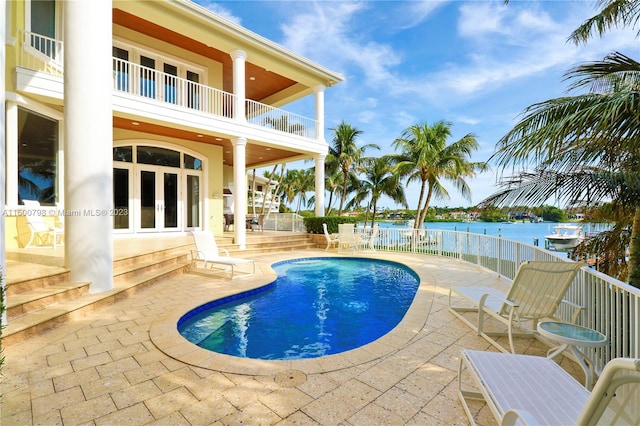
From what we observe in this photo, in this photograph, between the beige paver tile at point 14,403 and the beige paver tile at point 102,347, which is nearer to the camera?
the beige paver tile at point 14,403

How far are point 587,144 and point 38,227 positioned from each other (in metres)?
10.7

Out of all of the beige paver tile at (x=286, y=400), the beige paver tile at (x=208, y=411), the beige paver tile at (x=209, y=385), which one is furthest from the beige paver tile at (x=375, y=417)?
the beige paver tile at (x=209, y=385)

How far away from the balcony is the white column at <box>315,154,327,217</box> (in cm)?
98

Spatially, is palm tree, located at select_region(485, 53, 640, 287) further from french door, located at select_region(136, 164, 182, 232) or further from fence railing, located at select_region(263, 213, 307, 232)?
french door, located at select_region(136, 164, 182, 232)

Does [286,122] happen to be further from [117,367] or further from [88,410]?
[88,410]

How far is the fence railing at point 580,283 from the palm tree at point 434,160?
6639mm

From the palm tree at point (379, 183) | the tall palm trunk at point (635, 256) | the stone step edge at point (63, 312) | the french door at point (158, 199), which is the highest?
the palm tree at point (379, 183)

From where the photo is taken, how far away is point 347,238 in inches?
459

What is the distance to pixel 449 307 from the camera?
15.7 ft

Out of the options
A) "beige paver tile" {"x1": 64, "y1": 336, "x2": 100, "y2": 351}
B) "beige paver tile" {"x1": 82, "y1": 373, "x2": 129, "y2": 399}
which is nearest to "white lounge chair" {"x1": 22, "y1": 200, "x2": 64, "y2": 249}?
"beige paver tile" {"x1": 64, "y1": 336, "x2": 100, "y2": 351}

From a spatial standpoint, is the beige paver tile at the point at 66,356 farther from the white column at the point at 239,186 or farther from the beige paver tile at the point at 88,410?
the white column at the point at 239,186

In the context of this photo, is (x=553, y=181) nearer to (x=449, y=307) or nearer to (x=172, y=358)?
(x=449, y=307)

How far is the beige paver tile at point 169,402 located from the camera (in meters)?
2.30

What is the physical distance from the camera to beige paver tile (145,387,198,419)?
7.56 feet
